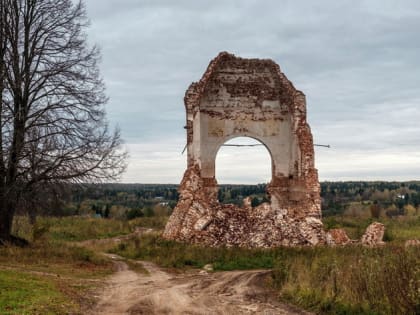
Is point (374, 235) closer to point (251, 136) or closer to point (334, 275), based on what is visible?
point (251, 136)

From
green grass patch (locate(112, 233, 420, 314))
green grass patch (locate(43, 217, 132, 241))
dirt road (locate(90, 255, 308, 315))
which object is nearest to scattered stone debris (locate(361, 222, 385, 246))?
green grass patch (locate(112, 233, 420, 314))

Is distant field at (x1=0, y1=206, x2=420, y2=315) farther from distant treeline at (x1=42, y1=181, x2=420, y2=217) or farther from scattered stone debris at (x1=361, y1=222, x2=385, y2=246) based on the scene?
scattered stone debris at (x1=361, y1=222, x2=385, y2=246)

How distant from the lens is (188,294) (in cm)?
A: 953

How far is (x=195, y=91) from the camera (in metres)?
19.1

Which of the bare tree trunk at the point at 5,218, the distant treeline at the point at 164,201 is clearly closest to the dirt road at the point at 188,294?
the distant treeline at the point at 164,201

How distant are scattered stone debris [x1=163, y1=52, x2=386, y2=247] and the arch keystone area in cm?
3

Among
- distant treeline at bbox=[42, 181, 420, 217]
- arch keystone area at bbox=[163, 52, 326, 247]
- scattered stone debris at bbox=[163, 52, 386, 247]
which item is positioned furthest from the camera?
arch keystone area at bbox=[163, 52, 326, 247]

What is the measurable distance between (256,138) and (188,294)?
11.9 metres

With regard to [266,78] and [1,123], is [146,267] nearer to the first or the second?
[1,123]

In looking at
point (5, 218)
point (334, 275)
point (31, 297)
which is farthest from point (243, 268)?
point (5, 218)

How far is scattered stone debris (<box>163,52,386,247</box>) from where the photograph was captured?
57.8 ft

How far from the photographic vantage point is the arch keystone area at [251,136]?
17.8 metres

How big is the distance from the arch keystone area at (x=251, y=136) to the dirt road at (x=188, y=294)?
17.6 feet

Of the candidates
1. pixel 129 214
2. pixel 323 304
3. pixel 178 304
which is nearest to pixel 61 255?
pixel 178 304
